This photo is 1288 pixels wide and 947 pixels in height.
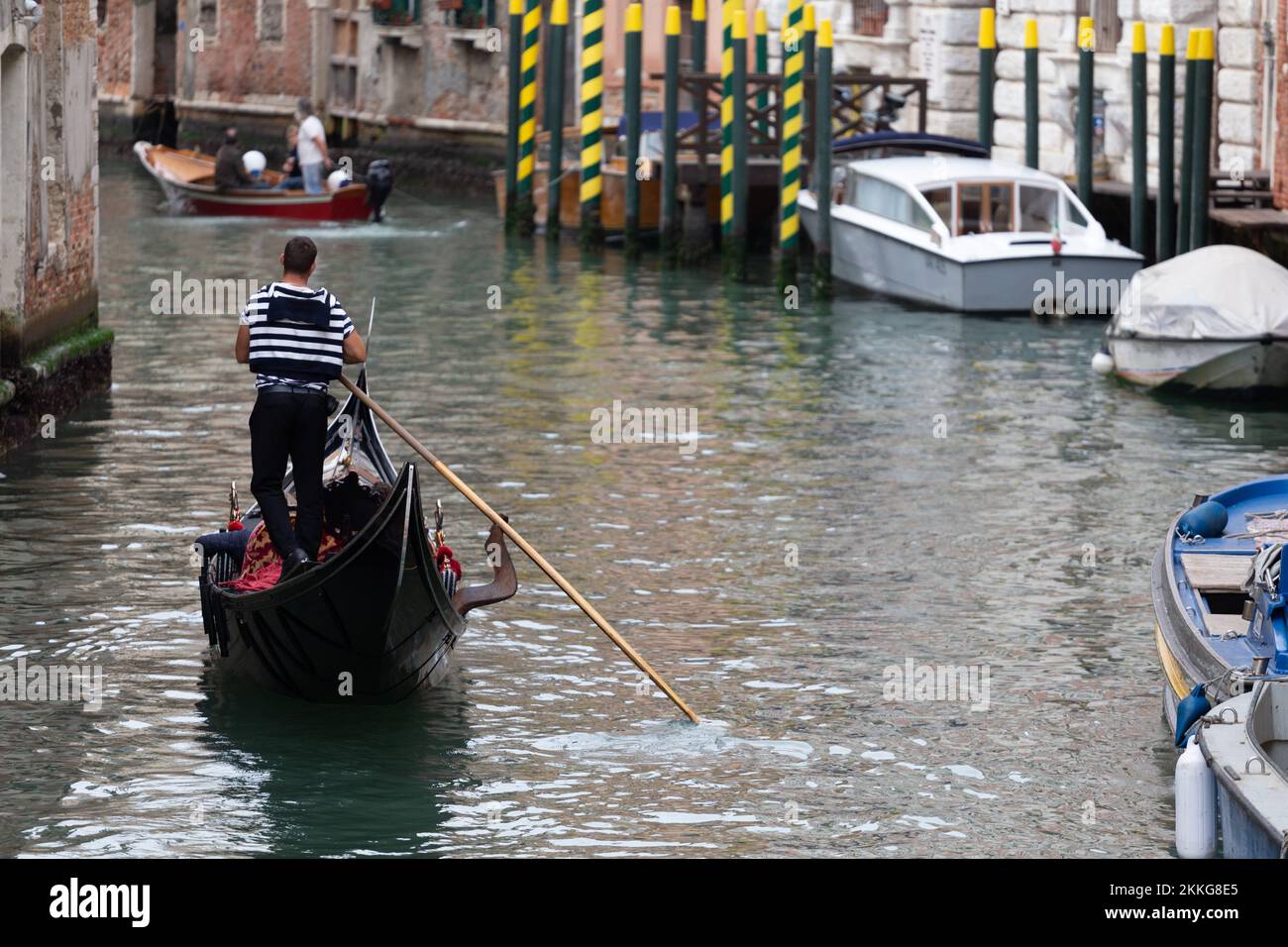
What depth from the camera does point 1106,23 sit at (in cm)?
2231

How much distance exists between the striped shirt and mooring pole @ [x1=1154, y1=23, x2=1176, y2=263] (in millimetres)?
11070


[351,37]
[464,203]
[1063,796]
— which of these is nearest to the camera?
[1063,796]

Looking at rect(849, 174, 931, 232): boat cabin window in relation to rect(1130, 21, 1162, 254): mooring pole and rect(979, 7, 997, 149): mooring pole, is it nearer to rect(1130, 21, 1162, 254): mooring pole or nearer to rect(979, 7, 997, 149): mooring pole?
rect(1130, 21, 1162, 254): mooring pole

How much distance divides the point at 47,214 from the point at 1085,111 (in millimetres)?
8783

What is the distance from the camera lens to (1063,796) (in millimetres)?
7316

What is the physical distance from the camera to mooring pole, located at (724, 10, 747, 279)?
66.7 ft

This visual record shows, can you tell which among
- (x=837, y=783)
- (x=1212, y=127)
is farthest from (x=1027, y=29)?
(x=837, y=783)

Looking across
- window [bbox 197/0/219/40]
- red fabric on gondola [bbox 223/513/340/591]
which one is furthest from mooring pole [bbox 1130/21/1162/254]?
window [bbox 197/0/219/40]

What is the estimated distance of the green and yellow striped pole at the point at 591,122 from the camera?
848 inches

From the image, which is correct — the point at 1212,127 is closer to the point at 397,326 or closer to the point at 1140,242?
the point at 1140,242

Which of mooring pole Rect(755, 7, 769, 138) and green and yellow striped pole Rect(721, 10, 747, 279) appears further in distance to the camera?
mooring pole Rect(755, 7, 769, 138)

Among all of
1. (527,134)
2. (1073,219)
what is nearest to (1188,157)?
(1073,219)

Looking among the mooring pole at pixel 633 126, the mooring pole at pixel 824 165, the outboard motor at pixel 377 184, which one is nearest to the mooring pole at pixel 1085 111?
the mooring pole at pixel 824 165
